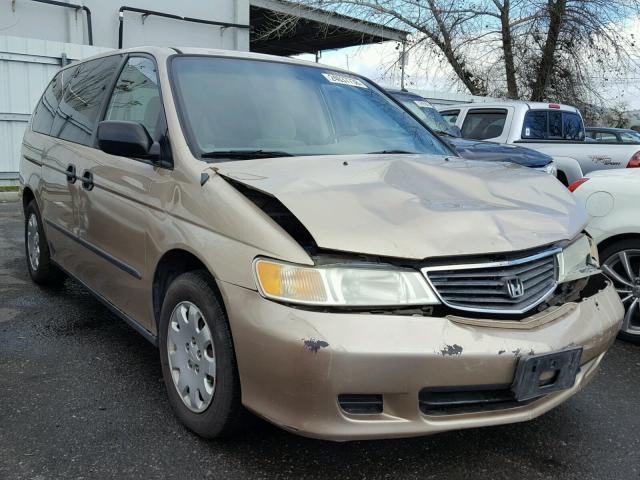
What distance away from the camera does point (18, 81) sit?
1067 cm

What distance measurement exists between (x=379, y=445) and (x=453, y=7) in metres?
19.0

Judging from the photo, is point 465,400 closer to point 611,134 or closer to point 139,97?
point 139,97

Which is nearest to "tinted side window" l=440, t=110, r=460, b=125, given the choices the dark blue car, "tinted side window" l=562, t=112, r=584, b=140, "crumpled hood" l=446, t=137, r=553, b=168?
"tinted side window" l=562, t=112, r=584, b=140

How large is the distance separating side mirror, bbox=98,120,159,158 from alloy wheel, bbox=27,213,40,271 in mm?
2251

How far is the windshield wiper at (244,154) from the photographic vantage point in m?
2.82

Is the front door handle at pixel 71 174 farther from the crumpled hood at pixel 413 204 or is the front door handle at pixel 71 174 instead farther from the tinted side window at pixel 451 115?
the tinted side window at pixel 451 115

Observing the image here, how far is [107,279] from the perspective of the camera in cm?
346

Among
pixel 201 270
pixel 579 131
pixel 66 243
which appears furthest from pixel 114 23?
pixel 201 270

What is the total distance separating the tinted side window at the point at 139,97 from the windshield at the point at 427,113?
4355 millimetres

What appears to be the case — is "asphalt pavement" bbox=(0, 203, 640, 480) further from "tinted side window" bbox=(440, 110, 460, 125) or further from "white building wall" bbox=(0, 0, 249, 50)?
"white building wall" bbox=(0, 0, 249, 50)

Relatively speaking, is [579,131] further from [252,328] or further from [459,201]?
[252,328]

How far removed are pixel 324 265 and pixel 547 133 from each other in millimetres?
7651

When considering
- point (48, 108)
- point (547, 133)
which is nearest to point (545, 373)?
point (48, 108)

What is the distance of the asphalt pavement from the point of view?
95.8 inches
